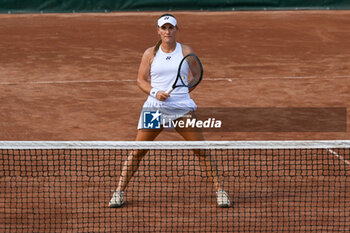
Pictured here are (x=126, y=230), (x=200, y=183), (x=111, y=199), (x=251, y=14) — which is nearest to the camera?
(x=126, y=230)

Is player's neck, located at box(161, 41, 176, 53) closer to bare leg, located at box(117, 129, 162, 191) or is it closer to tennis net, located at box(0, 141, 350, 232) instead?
bare leg, located at box(117, 129, 162, 191)

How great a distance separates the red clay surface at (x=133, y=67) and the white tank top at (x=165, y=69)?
2927mm

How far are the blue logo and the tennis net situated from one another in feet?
0.87

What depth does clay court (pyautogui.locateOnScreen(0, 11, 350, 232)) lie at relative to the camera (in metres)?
6.59

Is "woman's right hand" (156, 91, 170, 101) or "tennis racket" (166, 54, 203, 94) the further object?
"tennis racket" (166, 54, 203, 94)

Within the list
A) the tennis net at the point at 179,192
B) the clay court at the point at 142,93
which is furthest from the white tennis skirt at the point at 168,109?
the clay court at the point at 142,93

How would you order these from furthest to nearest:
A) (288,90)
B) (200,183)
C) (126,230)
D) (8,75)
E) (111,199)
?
(8,75), (288,90), (200,183), (111,199), (126,230)

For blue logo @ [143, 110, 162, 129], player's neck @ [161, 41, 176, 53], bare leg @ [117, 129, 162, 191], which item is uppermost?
player's neck @ [161, 41, 176, 53]

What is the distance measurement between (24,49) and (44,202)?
36.6ft

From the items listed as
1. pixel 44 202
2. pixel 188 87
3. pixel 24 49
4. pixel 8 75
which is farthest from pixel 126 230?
pixel 24 49

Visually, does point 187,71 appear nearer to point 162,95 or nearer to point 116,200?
point 162,95

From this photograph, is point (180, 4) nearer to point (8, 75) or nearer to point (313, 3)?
point (313, 3)

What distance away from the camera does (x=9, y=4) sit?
24.2m

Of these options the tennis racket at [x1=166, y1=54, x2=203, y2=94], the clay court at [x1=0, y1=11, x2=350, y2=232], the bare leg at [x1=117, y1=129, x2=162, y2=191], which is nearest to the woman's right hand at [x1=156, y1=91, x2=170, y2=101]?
the tennis racket at [x1=166, y1=54, x2=203, y2=94]
